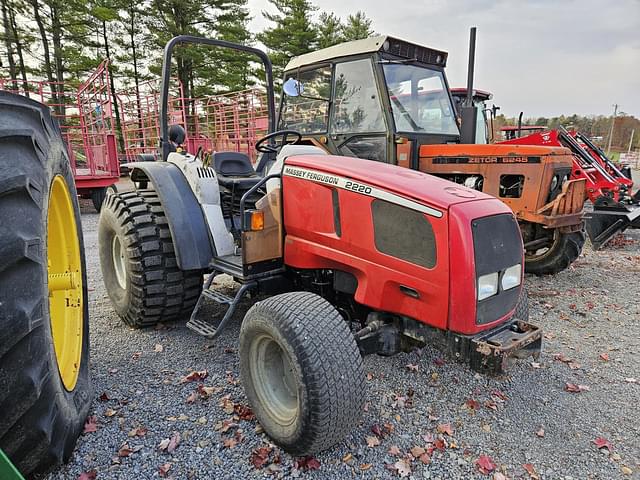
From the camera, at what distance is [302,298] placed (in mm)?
2111

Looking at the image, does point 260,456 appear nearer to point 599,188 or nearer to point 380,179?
point 380,179

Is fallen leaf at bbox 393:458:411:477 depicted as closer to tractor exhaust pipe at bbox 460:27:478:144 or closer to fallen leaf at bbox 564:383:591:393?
fallen leaf at bbox 564:383:591:393

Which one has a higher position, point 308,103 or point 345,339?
point 308,103

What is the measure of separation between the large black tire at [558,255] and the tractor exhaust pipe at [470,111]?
4.78 ft

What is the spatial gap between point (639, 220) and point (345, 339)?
6258 millimetres

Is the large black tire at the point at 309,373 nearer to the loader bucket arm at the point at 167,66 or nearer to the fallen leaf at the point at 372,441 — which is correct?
the fallen leaf at the point at 372,441

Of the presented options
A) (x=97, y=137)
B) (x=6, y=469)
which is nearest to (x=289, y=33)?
(x=97, y=137)

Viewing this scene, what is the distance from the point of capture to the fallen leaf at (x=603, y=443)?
2186 millimetres

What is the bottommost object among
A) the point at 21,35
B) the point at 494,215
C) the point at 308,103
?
the point at 494,215

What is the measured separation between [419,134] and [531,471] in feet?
10.6

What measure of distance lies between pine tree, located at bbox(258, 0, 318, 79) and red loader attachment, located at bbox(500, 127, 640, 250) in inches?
563

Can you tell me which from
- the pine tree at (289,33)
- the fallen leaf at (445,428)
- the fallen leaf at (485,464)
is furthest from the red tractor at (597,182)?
the pine tree at (289,33)

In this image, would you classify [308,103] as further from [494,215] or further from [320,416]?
[320,416]

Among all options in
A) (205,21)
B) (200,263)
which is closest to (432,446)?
(200,263)
